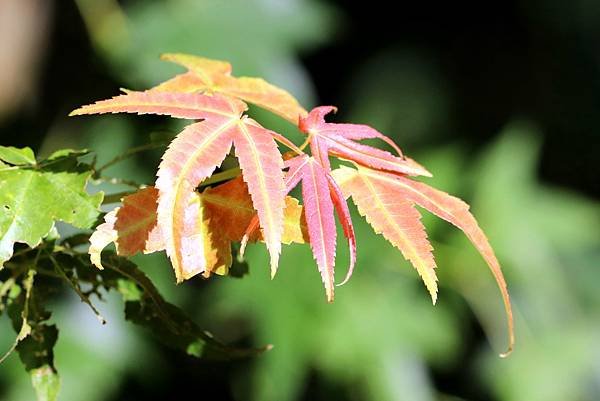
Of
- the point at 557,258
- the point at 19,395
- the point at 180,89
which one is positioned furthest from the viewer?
the point at 557,258

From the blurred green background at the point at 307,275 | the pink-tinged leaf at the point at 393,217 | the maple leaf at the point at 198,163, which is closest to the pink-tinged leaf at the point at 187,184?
the maple leaf at the point at 198,163

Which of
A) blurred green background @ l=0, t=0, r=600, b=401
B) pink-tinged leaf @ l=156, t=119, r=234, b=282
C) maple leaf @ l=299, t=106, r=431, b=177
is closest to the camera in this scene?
pink-tinged leaf @ l=156, t=119, r=234, b=282

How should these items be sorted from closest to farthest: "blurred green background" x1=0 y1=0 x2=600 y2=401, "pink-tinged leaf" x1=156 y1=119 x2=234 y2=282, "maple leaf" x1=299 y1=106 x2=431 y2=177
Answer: "pink-tinged leaf" x1=156 y1=119 x2=234 y2=282, "maple leaf" x1=299 y1=106 x2=431 y2=177, "blurred green background" x1=0 y1=0 x2=600 y2=401

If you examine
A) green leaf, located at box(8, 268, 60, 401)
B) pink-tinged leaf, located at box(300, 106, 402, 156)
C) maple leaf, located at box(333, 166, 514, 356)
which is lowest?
green leaf, located at box(8, 268, 60, 401)

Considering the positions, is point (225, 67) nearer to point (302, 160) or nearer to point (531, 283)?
point (302, 160)

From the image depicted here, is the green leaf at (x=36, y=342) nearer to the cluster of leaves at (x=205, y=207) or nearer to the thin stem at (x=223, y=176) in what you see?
the cluster of leaves at (x=205, y=207)

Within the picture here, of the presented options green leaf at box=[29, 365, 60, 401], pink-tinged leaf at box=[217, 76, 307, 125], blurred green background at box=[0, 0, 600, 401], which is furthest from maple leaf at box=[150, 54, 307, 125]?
blurred green background at box=[0, 0, 600, 401]

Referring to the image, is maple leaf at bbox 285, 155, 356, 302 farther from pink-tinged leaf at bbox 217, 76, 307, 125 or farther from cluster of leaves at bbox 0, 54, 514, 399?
pink-tinged leaf at bbox 217, 76, 307, 125

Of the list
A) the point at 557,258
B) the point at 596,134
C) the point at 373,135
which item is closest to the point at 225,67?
the point at 373,135
